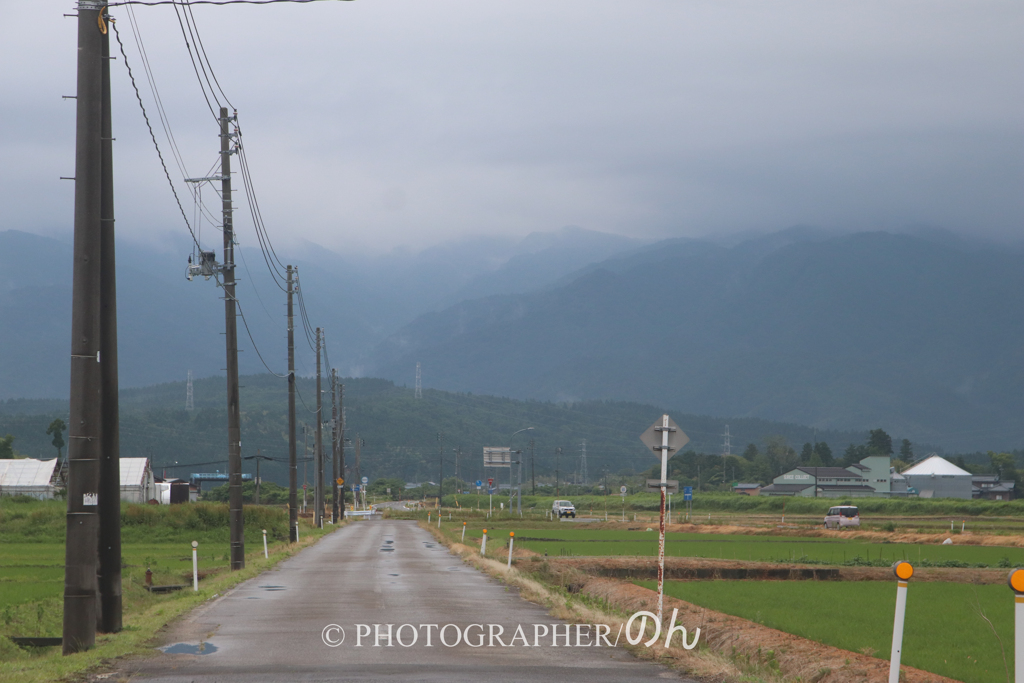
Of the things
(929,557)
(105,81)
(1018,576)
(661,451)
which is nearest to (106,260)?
(105,81)

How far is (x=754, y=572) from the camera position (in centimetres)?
3428

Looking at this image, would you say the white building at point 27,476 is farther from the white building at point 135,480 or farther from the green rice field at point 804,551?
the green rice field at point 804,551

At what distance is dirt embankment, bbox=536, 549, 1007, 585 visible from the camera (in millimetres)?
33062

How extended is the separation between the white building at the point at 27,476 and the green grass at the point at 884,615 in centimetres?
6720

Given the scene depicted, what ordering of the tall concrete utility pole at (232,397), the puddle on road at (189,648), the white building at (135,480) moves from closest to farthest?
1. the puddle on road at (189,648)
2. the tall concrete utility pole at (232,397)
3. the white building at (135,480)

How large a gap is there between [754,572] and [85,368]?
26.4 metres

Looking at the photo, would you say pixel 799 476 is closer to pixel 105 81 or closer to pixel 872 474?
pixel 872 474

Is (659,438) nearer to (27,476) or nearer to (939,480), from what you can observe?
(27,476)

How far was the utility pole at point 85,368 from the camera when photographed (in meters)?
13.2

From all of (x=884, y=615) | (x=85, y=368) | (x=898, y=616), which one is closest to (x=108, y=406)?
(x=85, y=368)

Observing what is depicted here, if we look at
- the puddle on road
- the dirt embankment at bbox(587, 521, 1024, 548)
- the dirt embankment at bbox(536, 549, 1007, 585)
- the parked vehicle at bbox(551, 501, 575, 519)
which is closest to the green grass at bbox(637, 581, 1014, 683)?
the dirt embankment at bbox(536, 549, 1007, 585)

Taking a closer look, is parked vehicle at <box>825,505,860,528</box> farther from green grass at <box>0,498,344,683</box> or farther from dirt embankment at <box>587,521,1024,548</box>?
green grass at <box>0,498,344,683</box>

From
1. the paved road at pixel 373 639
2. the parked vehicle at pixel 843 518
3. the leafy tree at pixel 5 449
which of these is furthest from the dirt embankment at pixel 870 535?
the leafy tree at pixel 5 449

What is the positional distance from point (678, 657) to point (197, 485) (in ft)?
416
